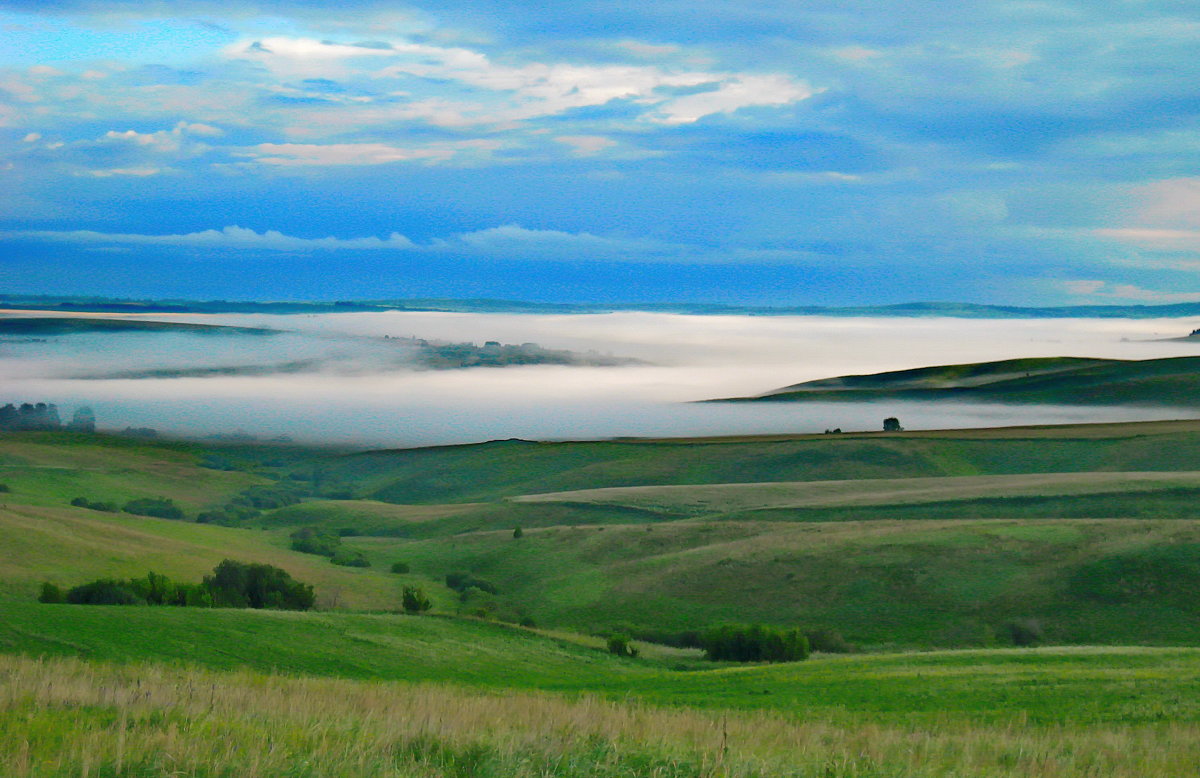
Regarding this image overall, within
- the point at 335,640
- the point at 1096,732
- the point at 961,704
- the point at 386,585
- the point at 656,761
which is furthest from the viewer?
the point at 386,585

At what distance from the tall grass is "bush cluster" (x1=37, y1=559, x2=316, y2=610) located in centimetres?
3034

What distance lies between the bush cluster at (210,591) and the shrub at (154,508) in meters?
65.1

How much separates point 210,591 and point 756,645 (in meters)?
26.2

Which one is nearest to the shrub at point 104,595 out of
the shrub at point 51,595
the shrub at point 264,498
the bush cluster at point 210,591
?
the bush cluster at point 210,591

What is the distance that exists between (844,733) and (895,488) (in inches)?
3763

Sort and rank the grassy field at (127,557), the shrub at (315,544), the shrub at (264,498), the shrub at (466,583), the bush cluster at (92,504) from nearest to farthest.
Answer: the grassy field at (127,557), the shrub at (466,583), the shrub at (315,544), the bush cluster at (92,504), the shrub at (264,498)

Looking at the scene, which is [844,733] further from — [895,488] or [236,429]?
[236,429]

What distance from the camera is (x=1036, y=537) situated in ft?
225

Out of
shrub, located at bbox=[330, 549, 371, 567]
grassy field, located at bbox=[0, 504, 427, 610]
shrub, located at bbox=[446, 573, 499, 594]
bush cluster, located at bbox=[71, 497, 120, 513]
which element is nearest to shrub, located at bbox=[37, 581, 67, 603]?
grassy field, located at bbox=[0, 504, 427, 610]

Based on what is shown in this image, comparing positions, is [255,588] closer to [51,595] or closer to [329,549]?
[51,595]

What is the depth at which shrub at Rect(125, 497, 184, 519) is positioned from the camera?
120 m

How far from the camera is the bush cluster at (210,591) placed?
43.0m

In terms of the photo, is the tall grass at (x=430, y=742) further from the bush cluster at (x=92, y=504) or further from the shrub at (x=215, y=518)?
the shrub at (x=215, y=518)

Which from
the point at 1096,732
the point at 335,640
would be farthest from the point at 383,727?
the point at 335,640
